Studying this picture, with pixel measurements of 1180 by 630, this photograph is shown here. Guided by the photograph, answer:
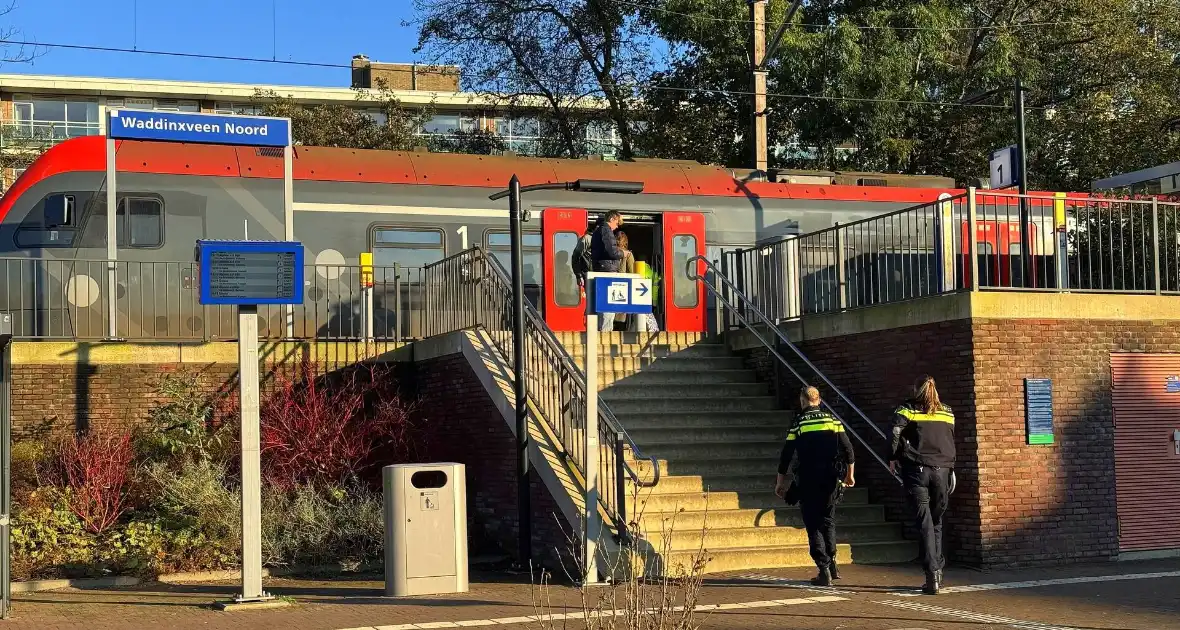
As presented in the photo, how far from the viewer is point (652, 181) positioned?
64.7 ft

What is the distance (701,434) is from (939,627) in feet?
18.1

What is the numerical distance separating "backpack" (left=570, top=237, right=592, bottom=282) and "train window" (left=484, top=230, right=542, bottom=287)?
1228 millimetres

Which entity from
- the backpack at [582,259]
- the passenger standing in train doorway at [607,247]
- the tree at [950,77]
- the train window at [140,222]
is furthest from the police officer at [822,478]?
the tree at [950,77]

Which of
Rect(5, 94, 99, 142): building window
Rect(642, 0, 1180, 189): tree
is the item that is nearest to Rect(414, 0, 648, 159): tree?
Rect(642, 0, 1180, 189): tree

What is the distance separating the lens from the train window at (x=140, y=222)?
56.2 ft

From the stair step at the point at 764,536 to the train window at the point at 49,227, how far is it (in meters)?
8.70

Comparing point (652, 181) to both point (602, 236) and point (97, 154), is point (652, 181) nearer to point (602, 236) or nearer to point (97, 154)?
point (602, 236)

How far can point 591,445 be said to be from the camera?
11945mm

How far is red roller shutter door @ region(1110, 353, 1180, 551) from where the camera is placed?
14.0 metres

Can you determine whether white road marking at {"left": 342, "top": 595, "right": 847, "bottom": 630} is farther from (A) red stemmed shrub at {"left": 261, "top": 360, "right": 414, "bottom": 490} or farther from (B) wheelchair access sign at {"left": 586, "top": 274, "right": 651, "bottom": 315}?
(A) red stemmed shrub at {"left": 261, "top": 360, "right": 414, "bottom": 490}

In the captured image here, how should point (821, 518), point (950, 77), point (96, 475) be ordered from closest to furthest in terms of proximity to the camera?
point (821, 518) < point (96, 475) < point (950, 77)

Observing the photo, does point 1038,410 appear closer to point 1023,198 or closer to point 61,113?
point 1023,198

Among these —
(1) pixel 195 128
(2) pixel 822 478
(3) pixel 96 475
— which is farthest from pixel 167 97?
(2) pixel 822 478

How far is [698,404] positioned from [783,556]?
303 cm
